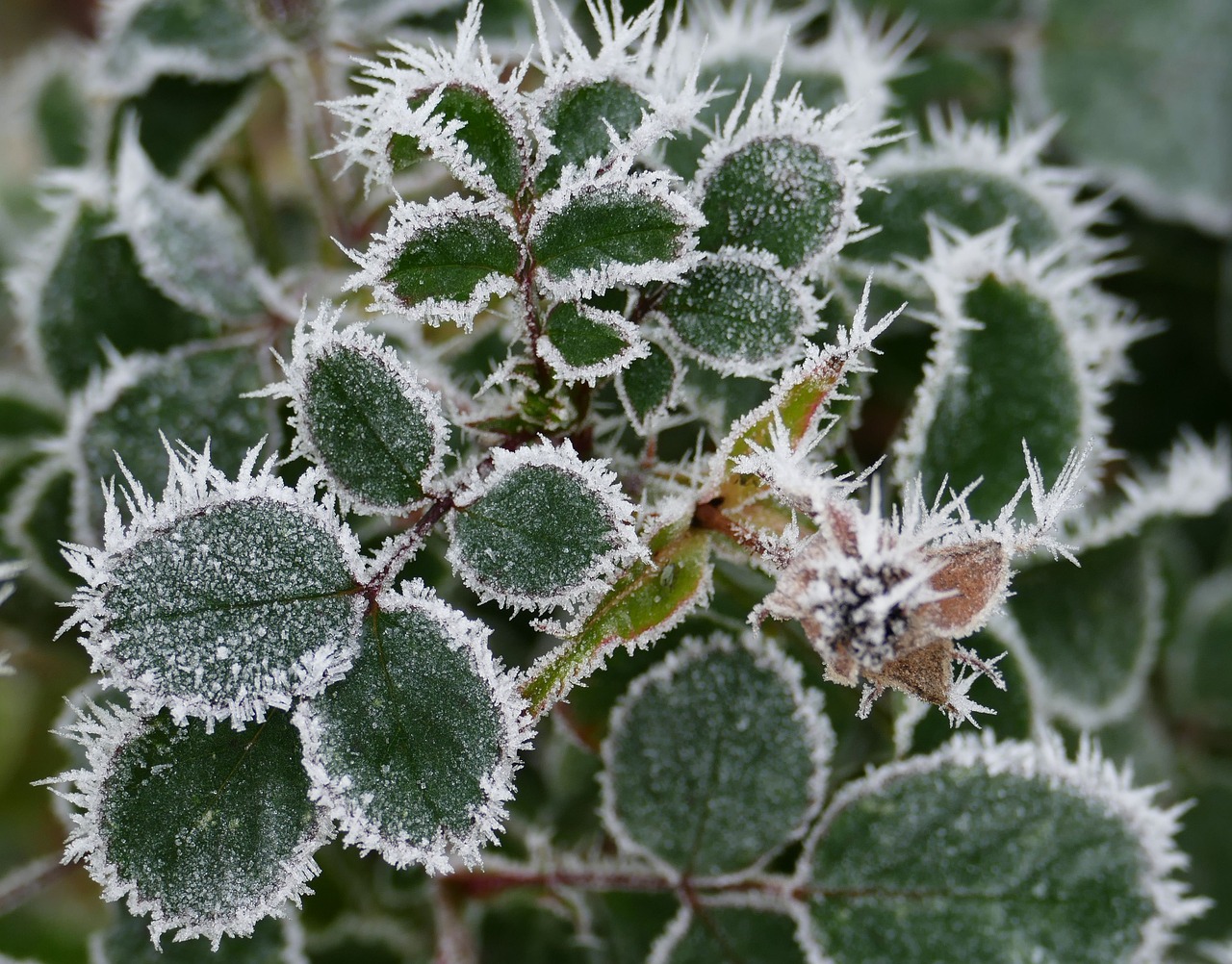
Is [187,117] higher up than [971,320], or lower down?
lower down

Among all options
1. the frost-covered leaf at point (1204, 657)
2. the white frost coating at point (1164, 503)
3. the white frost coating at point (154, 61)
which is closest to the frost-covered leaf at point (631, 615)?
the white frost coating at point (1164, 503)

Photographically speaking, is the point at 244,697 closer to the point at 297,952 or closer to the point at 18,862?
the point at 297,952

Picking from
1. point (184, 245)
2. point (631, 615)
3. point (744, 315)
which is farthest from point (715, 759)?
point (184, 245)

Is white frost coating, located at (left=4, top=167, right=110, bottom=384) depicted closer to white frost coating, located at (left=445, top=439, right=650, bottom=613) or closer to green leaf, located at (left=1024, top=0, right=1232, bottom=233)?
white frost coating, located at (left=445, top=439, right=650, bottom=613)

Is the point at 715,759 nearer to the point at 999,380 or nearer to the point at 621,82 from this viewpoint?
the point at 999,380

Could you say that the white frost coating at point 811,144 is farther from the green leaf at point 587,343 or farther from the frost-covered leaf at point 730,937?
the frost-covered leaf at point 730,937

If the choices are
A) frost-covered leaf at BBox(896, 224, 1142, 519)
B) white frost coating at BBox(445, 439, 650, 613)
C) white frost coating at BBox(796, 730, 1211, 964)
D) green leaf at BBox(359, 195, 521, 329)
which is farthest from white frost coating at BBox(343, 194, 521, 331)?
white frost coating at BBox(796, 730, 1211, 964)
